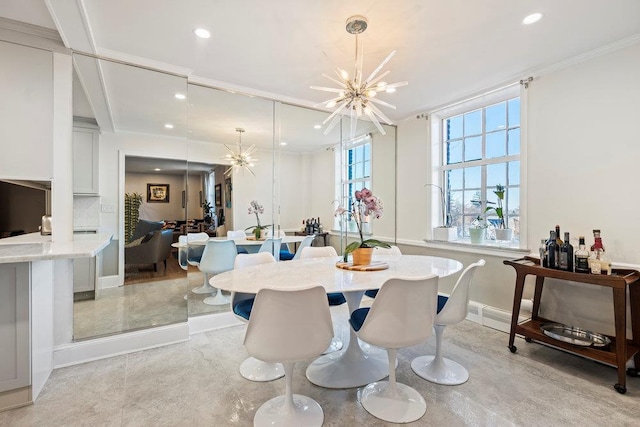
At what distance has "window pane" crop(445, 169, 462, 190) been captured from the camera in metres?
3.74

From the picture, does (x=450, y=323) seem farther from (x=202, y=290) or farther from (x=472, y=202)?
(x=202, y=290)

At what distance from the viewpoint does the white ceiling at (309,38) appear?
6.43 ft

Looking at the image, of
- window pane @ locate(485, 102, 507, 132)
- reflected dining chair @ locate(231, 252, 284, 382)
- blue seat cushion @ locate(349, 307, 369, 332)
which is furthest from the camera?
window pane @ locate(485, 102, 507, 132)

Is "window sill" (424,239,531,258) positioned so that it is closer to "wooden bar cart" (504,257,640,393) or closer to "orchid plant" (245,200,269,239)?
"wooden bar cart" (504,257,640,393)

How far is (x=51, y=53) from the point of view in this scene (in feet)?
7.48

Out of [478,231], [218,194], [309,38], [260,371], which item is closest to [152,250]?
[218,194]

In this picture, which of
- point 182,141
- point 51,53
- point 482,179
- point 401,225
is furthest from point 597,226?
point 51,53

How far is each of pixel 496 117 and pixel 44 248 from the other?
14.3 ft

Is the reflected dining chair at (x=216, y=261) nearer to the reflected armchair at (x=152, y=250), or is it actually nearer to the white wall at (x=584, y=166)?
the reflected armchair at (x=152, y=250)

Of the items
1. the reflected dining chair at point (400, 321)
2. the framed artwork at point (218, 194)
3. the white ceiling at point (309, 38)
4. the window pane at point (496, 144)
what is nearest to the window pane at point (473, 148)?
the window pane at point (496, 144)

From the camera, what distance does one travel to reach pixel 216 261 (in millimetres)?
3303

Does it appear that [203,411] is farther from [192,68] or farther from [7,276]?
[192,68]

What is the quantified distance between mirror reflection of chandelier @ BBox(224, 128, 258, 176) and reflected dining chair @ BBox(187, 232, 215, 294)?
2.53ft

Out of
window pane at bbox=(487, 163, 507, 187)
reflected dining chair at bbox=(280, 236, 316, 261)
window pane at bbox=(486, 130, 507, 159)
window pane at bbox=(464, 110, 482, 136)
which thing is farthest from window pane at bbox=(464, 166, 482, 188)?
reflected dining chair at bbox=(280, 236, 316, 261)
